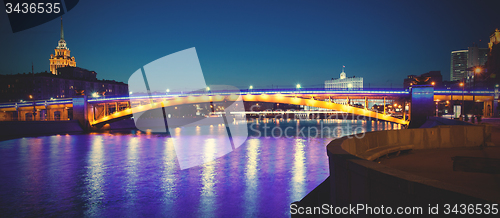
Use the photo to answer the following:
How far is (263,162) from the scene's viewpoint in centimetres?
2183

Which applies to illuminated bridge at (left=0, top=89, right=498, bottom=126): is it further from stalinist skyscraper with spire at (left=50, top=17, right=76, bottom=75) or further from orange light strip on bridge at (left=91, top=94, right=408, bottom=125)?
stalinist skyscraper with spire at (left=50, top=17, right=76, bottom=75)

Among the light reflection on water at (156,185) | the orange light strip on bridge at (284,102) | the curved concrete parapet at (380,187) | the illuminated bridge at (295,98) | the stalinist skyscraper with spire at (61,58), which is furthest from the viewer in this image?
the stalinist skyscraper with spire at (61,58)

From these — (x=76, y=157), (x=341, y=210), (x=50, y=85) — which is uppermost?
(x=50, y=85)

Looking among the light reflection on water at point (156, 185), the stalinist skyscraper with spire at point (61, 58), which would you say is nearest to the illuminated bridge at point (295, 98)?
the light reflection on water at point (156, 185)

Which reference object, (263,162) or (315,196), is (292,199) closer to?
(315,196)

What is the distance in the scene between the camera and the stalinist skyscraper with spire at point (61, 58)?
146m

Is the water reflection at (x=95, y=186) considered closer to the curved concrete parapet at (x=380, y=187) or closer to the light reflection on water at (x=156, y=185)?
the light reflection on water at (x=156, y=185)

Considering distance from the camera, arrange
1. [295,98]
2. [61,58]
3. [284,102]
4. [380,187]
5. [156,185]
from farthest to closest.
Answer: [61,58]
[284,102]
[295,98]
[156,185]
[380,187]

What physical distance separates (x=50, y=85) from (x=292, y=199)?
107 metres

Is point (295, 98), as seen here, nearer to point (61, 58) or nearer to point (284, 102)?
point (284, 102)

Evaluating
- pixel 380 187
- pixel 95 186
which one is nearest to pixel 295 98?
pixel 95 186

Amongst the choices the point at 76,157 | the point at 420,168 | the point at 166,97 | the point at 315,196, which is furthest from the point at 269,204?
the point at 166,97

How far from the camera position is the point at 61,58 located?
146250mm

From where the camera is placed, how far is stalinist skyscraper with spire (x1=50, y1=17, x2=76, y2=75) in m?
146
